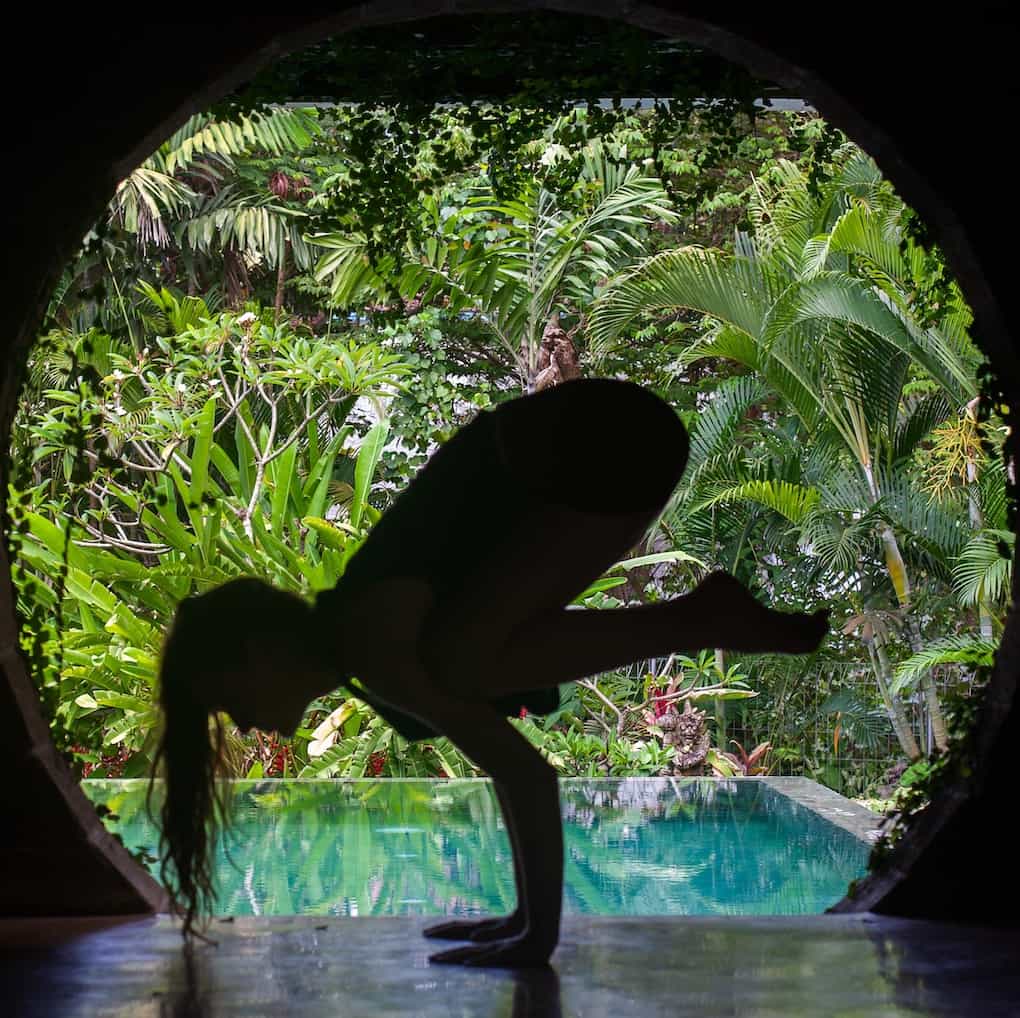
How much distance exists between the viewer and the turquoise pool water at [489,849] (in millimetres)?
4047

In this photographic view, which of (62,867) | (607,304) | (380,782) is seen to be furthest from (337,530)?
(62,867)

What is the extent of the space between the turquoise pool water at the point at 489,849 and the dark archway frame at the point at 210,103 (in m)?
0.27

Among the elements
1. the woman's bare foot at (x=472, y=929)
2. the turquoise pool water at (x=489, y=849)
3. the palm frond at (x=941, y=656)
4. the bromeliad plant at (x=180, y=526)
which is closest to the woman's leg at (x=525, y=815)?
the woman's bare foot at (x=472, y=929)

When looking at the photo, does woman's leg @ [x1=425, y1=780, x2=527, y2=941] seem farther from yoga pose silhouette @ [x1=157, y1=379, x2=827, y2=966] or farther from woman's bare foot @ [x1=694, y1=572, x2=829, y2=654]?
woman's bare foot @ [x1=694, y1=572, x2=829, y2=654]

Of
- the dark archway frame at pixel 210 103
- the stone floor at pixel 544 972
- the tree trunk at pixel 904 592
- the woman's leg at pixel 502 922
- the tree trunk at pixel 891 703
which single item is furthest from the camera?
the tree trunk at pixel 891 703

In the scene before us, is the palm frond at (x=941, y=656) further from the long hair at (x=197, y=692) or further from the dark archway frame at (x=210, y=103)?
the long hair at (x=197, y=692)

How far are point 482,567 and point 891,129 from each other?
128cm

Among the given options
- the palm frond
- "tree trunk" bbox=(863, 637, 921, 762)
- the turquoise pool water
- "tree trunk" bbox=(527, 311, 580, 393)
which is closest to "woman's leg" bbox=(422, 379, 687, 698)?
the turquoise pool water

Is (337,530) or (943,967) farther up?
(337,530)

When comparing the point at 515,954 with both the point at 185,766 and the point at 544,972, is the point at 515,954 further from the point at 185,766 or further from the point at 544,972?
the point at 185,766

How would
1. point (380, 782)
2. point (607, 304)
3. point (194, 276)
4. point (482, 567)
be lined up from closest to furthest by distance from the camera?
1. point (482, 567)
2. point (380, 782)
3. point (607, 304)
4. point (194, 276)

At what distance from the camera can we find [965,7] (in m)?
2.57

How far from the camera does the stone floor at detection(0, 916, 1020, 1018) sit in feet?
6.29

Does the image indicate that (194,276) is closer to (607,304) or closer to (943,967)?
(607,304)
